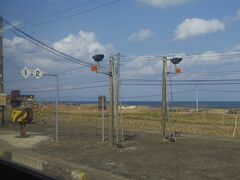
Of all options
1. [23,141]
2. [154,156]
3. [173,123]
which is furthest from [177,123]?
[154,156]

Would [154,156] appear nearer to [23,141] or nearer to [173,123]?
[23,141]

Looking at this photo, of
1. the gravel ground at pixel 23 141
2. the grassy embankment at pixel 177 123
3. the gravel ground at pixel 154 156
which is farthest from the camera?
the grassy embankment at pixel 177 123

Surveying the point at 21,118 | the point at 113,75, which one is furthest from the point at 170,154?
the point at 21,118

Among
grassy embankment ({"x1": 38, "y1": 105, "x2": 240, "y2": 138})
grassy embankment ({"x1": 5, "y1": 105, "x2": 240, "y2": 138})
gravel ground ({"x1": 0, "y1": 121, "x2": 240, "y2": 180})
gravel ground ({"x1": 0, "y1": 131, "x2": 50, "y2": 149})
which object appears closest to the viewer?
gravel ground ({"x1": 0, "y1": 121, "x2": 240, "y2": 180})

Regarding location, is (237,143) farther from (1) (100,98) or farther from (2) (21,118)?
(2) (21,118)

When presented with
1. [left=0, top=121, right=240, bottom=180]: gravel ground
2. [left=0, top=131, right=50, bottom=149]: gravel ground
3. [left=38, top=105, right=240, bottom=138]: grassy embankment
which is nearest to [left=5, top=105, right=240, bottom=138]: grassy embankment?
[left=38, top=105, right=240, bottom=138]: grassy embankment

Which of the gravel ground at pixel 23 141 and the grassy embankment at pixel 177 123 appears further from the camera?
the grassy embankment at pixel 177 123

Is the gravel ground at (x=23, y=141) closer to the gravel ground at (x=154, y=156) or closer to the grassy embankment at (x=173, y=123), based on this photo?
the gravel ground at (x=154, y=156)

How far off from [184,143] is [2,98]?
50.6ft

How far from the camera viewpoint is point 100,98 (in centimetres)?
1973

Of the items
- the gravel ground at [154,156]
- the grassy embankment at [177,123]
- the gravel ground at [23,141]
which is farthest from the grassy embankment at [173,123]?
the gravel ground at [23,141]

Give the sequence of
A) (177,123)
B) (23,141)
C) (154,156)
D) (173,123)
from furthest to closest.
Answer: (177,123) < (173,123) < (23,141) < (154,156)

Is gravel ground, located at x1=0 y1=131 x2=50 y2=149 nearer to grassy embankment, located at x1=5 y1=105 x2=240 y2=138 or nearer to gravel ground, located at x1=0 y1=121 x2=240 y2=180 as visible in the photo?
gravel ground, located at x1=0 y1=121 x2=240 y2=180

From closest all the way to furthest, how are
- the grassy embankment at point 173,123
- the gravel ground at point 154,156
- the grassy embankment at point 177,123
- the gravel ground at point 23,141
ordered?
1. the gravel ground at point 154,156
2. the gravel ground at point 23,141
3. the grassy embankment at point 173,123
4. the grassy embankment at point 177,123
